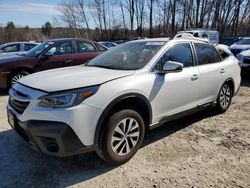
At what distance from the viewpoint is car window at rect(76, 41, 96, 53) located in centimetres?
829

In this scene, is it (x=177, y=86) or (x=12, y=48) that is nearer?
(x=177, y=86)

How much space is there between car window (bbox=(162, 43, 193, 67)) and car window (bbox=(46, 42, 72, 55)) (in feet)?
14.9

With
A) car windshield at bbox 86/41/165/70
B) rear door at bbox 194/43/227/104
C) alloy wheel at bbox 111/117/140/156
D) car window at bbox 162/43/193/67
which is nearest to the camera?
alloy wheel at bbox 111/117/140/156

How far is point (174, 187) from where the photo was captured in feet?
9.75

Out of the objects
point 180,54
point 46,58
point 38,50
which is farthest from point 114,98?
point 38,50

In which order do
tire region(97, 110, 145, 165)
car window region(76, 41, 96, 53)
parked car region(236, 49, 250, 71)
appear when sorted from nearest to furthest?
1. tire region(97, 110, 145, 165)
2. car window region(76, 41, 96, 53)
3. parked car region(236, 49, 250, 71)

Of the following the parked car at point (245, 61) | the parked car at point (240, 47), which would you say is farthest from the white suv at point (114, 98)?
the parked car at point (240, 47)

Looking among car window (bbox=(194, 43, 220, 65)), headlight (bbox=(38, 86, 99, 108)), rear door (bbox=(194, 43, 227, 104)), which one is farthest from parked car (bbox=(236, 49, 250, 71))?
headlight (bbox=(38, 86, 99, 108))

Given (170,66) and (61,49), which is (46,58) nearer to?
(61,49)

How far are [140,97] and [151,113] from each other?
343mm

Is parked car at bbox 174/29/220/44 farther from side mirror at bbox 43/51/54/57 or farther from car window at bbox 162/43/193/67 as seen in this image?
car window at bbox 162/43/193/67

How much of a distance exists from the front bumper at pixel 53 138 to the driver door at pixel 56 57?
4.90 meters

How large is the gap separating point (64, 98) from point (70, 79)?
0.39 meters

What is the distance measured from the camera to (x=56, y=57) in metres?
7.85
